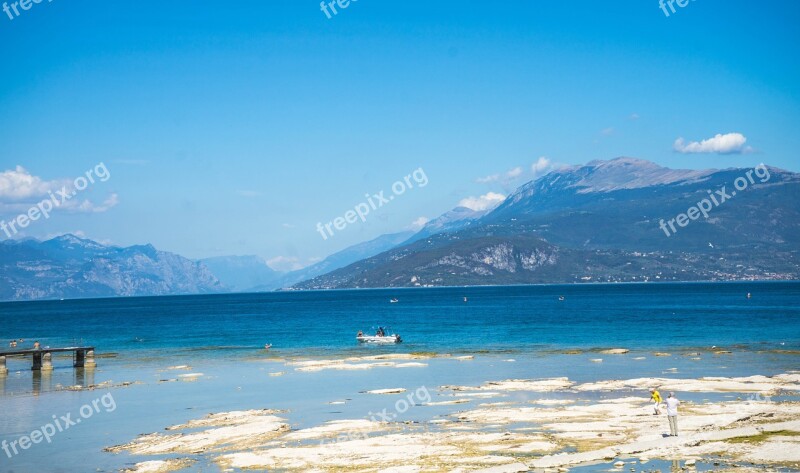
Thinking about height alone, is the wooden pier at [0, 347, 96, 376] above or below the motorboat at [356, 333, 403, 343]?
above

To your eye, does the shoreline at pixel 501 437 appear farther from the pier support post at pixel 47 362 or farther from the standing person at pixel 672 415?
the pier support post at pixel 47 362

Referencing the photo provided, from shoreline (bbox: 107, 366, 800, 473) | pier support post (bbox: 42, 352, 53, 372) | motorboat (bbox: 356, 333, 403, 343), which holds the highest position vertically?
pier support post (bbox: 42, 352, 53, 372)

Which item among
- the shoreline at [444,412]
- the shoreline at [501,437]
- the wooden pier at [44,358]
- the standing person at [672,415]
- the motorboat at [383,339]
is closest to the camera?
the shoreline at [501,437]

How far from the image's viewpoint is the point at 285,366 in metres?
89.2

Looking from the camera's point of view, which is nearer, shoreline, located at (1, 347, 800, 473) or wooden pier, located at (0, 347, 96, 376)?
shoreline, located at (1, 347, 800, 473)

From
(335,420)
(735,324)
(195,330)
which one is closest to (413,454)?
(335,420)

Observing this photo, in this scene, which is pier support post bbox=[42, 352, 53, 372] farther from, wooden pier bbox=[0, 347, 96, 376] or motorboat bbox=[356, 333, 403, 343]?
motorboat bbox=[356, 333, 403, 343]

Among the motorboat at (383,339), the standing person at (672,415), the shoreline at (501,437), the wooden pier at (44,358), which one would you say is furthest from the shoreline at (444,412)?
the motorboat at (383,339)

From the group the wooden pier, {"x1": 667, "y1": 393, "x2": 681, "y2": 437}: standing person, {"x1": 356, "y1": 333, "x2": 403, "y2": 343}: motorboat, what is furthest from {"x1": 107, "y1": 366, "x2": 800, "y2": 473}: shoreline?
{"x1": 356, "y1": 333, "x2": 403, "y2": 343}: motorboat

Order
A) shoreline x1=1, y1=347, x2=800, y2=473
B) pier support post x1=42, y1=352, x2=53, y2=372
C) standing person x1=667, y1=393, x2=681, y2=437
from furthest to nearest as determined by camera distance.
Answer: pier support post x1=42, y1=352, x2=53, y2=372
standing person x1=667, y1=393, x2=681, y2=437
shoreline x1=1, y1=347, x2=800, y2=473

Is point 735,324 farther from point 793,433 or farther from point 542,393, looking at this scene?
point 793,433

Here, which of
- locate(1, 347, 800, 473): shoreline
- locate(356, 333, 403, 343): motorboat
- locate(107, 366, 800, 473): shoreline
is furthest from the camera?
locate(356, 333, 403, 343): motorboat

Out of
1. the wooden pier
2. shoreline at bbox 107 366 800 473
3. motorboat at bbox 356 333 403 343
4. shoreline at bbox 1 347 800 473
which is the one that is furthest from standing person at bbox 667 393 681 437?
motorboat at bbox 356 333 403 343

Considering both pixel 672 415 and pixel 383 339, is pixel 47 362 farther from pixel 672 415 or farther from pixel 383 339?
pixel 672 415
